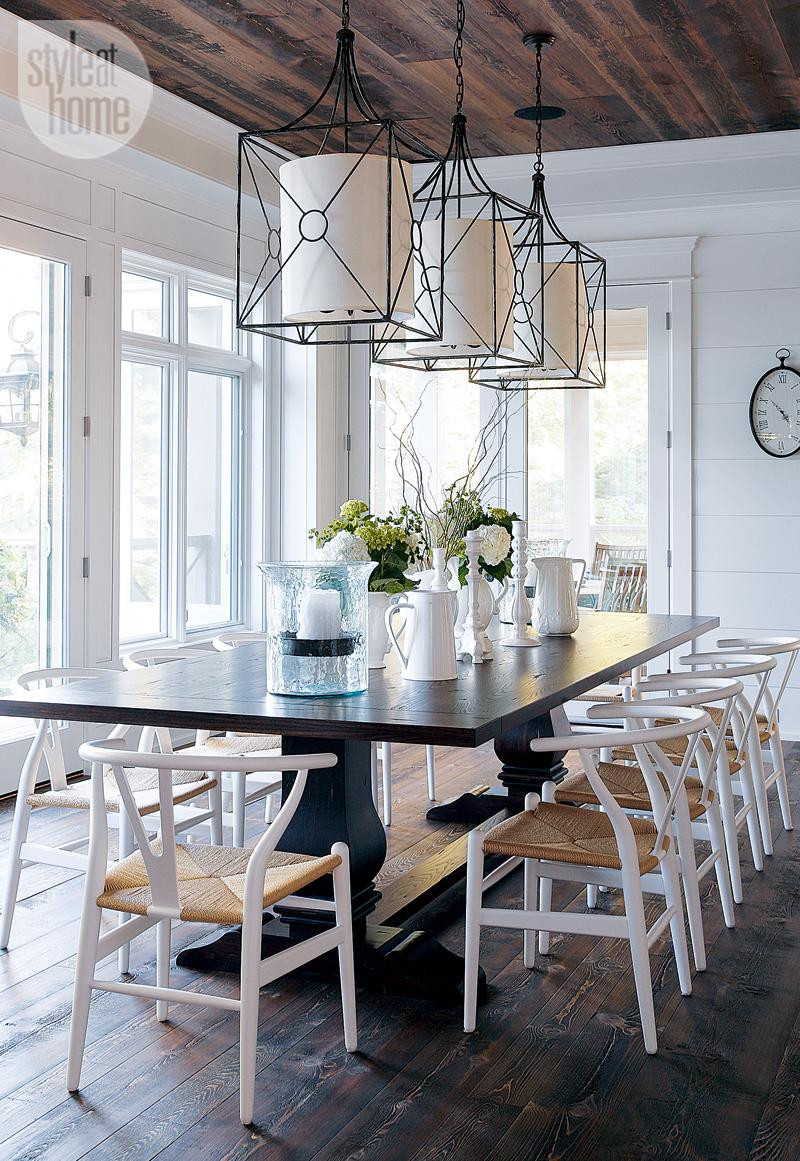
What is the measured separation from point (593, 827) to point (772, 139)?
169 inches

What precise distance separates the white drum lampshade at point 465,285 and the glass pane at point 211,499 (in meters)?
2.93

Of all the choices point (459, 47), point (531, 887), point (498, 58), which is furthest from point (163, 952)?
point (498, 58)

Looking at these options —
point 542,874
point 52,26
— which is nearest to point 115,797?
point 542,874

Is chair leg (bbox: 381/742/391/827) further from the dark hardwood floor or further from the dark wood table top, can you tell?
the dark hardwood floor

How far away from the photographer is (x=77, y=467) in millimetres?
5172

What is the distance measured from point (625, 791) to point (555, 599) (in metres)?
1.03

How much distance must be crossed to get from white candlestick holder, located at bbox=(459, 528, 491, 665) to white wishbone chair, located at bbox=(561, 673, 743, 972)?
47cm

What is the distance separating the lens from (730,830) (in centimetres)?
349

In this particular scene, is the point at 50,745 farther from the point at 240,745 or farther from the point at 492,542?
the point at 492,542

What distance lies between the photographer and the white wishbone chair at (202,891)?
2.24 meters

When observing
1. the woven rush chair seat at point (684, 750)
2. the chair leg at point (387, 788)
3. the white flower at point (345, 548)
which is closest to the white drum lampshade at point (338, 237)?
the white flower at point (345, 548)

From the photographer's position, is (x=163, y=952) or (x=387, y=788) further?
(x=387, y=788)

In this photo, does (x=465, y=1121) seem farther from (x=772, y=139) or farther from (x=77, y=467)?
(x=772, y=139)

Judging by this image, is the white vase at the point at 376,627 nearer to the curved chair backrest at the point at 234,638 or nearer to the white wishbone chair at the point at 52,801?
the white wishbone chair at the point at 52,801
